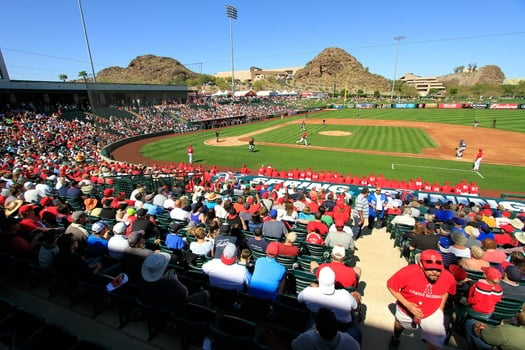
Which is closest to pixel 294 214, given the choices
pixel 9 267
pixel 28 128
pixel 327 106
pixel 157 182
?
pixel 9 267

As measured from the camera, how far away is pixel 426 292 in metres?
3.69

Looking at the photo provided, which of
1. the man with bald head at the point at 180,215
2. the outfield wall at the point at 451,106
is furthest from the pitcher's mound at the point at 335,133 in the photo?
the outfield wall at the point at 451,106

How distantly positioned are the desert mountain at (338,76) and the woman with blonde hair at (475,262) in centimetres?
17094

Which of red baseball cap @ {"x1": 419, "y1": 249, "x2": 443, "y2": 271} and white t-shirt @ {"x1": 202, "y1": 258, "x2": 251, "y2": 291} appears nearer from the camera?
red baseball cap @ {"x1": 419, "y1": 249, "x2": 443, "y2": 271}

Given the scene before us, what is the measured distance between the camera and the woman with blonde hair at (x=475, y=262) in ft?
16.3

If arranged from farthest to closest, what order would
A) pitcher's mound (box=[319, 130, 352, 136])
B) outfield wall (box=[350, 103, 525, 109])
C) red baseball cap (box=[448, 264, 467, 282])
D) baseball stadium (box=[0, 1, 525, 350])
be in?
outfield wall (box=[350, 103, 525, 109]) < pitcher's mound (box=[319, 130, 352, 136]) < red baseball cap (box=[448, 264, 467, 282]) < baseball stadium (box=[0, 1, 525, 350])

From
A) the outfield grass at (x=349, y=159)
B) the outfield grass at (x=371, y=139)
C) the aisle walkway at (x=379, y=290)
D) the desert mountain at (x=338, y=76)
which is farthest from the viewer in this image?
the desert mountain at (x=338, y=76)

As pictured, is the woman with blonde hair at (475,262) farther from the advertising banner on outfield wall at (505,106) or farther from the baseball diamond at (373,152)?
the advertising banner on outfield wall at (505,106)

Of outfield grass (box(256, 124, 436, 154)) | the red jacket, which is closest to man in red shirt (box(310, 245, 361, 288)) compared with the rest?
the red jacket

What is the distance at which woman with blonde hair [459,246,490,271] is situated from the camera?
4.96 m

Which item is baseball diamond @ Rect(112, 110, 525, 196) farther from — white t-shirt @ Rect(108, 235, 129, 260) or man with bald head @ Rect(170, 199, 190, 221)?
white t-shirt @ Rect(108, 235, 129, 260)

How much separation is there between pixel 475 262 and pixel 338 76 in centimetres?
19903

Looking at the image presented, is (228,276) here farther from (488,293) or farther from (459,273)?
(459,273)

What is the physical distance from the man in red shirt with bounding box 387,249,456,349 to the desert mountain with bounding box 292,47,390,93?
172m
